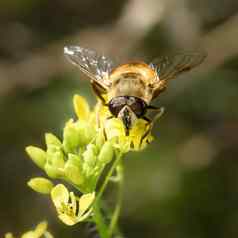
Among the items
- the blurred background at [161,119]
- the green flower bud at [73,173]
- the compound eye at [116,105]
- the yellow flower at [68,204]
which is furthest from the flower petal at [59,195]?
the blurred background at [161,119]

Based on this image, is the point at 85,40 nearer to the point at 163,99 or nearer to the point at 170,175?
the point at 163,99

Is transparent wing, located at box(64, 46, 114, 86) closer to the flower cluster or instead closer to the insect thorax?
the insect thorax

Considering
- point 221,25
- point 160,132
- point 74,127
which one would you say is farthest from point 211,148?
point 74,127

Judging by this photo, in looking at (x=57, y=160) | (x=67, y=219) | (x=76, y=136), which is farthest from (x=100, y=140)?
(x=67, y=219)

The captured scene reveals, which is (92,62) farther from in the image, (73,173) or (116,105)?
(73,173)

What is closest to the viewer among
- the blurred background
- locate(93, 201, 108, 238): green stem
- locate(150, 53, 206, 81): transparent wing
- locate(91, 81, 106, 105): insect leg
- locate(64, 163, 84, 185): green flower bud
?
locate(64, 163, 84, 185): green flower bud

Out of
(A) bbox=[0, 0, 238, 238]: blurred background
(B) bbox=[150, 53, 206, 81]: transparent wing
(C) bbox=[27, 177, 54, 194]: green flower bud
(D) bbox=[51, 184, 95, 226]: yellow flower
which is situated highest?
(A) bbox=[0, 0, 238, 238]: blurred background

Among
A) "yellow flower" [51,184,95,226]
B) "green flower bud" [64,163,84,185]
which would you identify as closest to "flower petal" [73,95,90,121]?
"green flower bud" [64,163,84,185]
